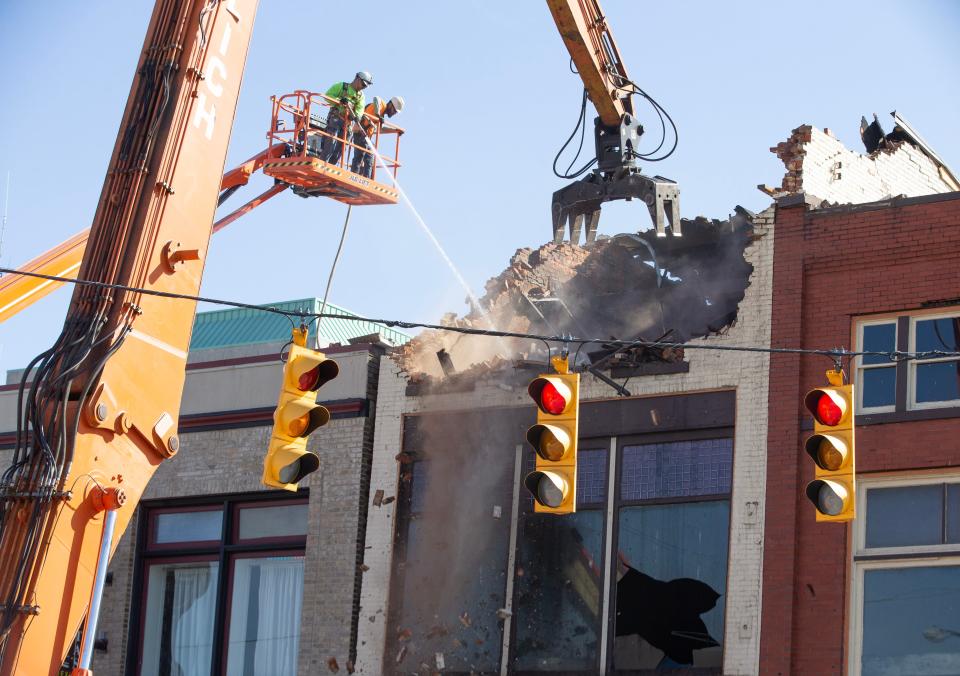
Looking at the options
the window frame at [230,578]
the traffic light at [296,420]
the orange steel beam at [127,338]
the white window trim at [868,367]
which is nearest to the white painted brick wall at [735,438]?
the white window trim at [868,367]

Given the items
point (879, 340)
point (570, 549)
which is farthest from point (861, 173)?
point (570, 549)

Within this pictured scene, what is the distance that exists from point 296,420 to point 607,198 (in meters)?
9.52

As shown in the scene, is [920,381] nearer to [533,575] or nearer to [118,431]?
[533,575]

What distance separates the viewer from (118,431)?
1298cm

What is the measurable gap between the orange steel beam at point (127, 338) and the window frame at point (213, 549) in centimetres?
763

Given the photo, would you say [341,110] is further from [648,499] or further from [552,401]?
[552,401]

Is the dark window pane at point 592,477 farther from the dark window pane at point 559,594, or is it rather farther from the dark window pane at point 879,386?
the dark window pane at point 879,386

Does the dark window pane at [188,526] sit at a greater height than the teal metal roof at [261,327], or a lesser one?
lesser

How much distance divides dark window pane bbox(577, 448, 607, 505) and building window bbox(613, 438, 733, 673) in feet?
1.00

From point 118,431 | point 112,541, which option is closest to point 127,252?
point 118,431

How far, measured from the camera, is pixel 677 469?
61.1ft

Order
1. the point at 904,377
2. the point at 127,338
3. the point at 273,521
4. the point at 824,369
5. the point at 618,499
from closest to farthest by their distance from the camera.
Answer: the point at 127,338
the point at 904,377
the point at 824,369
the point at 618,499
the point at 273,521

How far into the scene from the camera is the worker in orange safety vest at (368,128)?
2622 cm

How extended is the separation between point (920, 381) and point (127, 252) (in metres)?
9.41
